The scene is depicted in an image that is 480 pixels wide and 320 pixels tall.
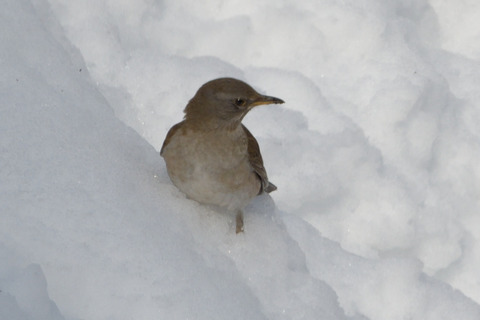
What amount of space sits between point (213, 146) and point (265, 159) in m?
1.65

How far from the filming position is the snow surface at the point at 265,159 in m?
3.89

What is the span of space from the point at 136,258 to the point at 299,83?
11.0ft

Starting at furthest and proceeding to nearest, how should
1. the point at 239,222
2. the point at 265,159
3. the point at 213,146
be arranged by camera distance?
the point at 265,159 → the point at 239,222 → the point at 213,146

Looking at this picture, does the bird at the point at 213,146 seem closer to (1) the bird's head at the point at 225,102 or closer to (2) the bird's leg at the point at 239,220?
(1) the bird's head at the point at 225,102

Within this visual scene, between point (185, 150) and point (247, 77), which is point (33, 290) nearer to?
point (185, 150)

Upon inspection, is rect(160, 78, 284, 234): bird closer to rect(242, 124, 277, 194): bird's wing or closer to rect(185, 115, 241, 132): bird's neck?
rect(185, 115, 241, 132): bird's neck

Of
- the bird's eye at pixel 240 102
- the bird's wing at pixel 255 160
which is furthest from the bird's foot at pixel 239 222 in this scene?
the bird's eye at pixel 240 102

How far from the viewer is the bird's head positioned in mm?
4699

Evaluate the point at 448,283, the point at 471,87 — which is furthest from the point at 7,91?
the point at 471,87

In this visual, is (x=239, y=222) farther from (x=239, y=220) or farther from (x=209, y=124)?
(x=209, y=124)

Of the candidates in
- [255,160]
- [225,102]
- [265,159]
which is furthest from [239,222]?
[265,159]

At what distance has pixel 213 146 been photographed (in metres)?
4.69

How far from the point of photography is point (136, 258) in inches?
155

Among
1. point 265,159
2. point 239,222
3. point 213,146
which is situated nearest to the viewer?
point 213,146
